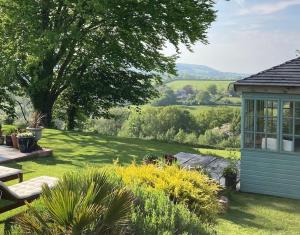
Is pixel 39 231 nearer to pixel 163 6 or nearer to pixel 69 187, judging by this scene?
pixel 69 187

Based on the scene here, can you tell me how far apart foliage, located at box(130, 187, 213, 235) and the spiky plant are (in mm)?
354

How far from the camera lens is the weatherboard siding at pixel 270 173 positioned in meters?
13.8

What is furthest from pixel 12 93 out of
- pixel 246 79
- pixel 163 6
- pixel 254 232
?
pixel 254 232

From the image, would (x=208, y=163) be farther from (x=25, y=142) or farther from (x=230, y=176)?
(x=25, y=142)

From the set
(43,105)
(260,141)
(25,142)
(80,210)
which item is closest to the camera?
(80,210)

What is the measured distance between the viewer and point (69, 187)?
487cm

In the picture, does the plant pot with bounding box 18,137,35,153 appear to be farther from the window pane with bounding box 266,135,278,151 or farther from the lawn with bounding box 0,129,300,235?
the window pane with bounding box 266,135,278,151

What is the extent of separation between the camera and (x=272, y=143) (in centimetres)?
1411

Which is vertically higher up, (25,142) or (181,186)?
(25,142)

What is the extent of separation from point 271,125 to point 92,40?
58.5 ft

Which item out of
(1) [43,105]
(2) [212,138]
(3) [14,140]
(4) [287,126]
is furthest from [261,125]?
(2) [212,138]

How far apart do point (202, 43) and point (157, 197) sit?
77.2 ft

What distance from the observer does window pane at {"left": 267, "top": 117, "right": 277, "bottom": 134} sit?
551 inches

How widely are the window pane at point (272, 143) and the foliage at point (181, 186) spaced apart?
594cm
